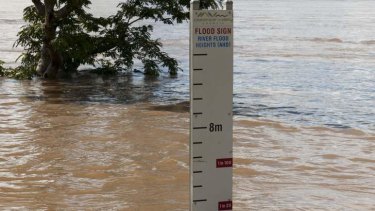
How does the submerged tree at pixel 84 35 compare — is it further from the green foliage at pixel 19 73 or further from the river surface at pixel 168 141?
the river surface at pixel 168 141

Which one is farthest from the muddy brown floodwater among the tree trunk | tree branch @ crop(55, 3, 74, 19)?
tree branch @ crop(55, 3, 74, 19)

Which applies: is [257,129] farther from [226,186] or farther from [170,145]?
[226,186]

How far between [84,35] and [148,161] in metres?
8.46

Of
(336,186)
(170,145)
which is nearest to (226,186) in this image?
(336,186)

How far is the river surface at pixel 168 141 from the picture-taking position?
A: 8.02 meters

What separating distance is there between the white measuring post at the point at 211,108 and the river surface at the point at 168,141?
105 inches

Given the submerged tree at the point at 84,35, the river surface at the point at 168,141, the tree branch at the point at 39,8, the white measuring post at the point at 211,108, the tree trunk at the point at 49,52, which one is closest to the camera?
the white measuring post at the point at 211,108

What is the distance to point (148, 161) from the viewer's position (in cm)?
966

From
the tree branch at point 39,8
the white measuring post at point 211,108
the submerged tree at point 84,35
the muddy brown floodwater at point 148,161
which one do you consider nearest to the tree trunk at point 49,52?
the submerged tree at point 84,35

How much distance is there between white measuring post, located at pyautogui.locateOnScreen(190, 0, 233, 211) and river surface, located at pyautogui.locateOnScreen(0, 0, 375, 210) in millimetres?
2678

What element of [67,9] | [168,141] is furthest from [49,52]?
[168,141]

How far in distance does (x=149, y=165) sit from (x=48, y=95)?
6.83m

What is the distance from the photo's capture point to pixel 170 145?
10695 millimetres

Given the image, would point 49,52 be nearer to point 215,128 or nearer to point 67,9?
point 67,9
